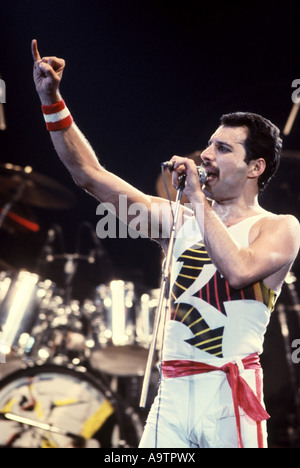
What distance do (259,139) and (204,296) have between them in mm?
917

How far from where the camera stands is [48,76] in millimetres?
2049

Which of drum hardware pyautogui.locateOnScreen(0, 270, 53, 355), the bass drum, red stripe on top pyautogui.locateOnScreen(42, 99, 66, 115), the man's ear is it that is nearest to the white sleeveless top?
the man's ear

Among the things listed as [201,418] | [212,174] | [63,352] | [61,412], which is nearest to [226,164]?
[212,174]

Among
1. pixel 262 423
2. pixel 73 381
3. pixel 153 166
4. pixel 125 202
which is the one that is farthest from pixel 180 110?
pixel 262 423

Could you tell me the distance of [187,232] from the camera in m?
2.11

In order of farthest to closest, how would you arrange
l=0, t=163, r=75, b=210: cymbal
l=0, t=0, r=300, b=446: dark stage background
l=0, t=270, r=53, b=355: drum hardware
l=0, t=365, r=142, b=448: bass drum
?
l=0, t=163, r=75, b=210: cymbal → l=0, t=0, r=300, b=446: dark stage background → l=0, t=270, r=53, b=355: drum hardware → l=0, t=365, r=142, b=448: bass drum

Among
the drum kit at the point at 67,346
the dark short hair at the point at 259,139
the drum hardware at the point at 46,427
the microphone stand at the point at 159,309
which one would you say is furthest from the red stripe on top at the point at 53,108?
the drum hardware at the point at 46,427

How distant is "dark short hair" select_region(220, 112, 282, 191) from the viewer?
7.52ft

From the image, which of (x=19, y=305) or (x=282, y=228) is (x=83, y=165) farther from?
(x=19, y=305)

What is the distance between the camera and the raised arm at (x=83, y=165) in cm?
209

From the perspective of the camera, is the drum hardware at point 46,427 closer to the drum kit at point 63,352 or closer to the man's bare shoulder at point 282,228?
the drum kit at point 63,352

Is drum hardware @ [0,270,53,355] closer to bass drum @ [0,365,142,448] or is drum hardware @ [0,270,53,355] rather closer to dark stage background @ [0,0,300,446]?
bass drum @ [0,365,142,448]

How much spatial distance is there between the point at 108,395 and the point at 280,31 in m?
4.25
